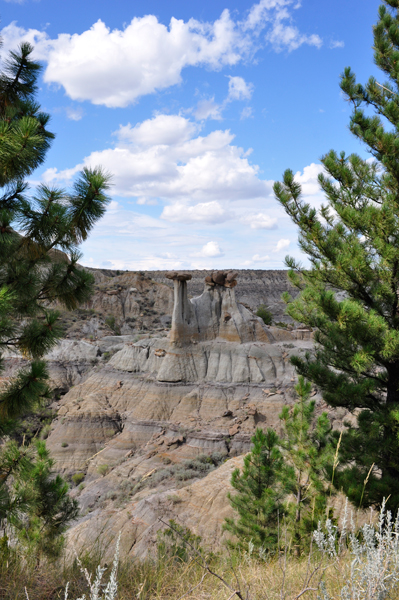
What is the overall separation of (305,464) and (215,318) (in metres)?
24.1

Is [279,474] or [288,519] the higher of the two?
[279,474]

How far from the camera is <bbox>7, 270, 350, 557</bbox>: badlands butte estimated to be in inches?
862

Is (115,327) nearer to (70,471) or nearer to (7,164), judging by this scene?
(70,471)

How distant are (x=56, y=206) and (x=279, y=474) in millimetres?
8554

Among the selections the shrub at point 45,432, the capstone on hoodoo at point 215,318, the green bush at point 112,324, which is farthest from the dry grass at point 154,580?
the green bush at point 112,324

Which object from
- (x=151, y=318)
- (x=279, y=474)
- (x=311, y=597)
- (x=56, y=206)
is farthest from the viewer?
(x=151, y=318)

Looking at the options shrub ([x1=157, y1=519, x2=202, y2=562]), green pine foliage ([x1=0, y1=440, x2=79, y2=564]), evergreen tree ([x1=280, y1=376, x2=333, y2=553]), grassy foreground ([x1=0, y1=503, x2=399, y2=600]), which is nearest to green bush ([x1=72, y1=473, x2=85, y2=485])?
shrub ([x1=157, y1=519, x2=202, y2=562])

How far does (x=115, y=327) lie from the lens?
6016cm

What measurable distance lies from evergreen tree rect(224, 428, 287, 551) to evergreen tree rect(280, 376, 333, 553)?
1.59 ft

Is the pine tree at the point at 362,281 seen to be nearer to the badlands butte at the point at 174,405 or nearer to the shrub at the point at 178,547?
the shrub at the point at 178,547

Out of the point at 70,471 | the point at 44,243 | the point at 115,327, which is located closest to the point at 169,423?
the point at 70,471

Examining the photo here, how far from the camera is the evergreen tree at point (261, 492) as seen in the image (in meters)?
10.2

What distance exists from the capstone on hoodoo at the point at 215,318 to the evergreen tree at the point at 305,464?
22.6m

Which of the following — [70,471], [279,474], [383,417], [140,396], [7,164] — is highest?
[7,164]
